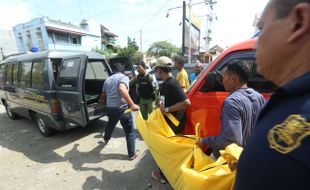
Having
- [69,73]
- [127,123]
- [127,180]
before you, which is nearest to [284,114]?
[127,180]

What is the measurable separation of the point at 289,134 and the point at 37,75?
5.13 metres

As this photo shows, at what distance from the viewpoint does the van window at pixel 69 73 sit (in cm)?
405

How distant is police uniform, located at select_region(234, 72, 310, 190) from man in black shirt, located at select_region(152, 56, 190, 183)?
2006mm

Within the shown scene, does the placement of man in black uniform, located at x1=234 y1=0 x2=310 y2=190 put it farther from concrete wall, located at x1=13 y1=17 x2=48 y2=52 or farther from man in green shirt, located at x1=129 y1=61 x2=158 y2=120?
concrete wall, located at x1=13 y1=17 x2=48 y2=52

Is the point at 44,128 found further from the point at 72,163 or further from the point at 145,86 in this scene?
the point at 145,86

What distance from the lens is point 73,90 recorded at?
394 centimetres

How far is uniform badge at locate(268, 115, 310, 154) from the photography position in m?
0.49

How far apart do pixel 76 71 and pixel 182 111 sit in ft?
8.17

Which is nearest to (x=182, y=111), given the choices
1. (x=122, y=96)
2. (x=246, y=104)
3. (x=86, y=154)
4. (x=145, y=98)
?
(x=246, y=104)

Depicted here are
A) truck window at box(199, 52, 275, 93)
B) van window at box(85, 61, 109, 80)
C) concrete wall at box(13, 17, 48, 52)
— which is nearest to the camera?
truck window at box(199, 52, 275, 93)

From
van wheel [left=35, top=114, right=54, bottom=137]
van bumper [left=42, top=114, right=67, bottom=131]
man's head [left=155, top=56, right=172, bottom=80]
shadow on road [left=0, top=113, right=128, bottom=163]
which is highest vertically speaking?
man's head [left=155, top=56, right=172, bottom=80]

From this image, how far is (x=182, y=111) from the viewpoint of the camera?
2684 mm

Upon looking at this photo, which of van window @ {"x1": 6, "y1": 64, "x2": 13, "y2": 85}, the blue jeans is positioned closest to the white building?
van window @ {"x1": 6, "y1": 64, "x2": 13, "y2": 85}

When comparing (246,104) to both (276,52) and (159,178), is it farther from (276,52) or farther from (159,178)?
(159,178)
